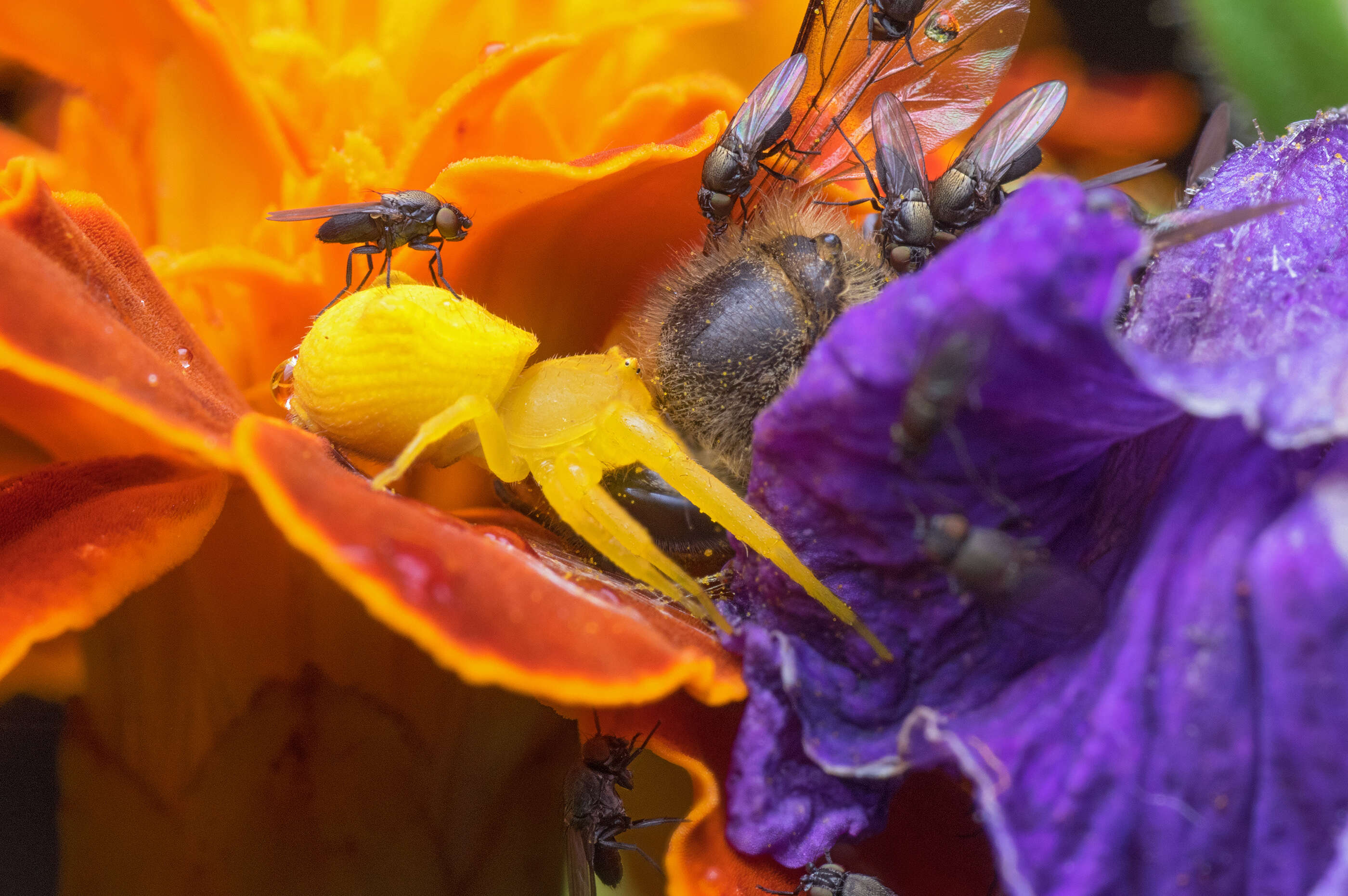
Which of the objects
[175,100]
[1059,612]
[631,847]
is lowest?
[631,847]

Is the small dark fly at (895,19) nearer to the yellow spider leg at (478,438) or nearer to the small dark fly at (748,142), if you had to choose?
the small dark fly at (748,142)

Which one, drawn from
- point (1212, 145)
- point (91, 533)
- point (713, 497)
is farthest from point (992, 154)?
point (91, 533)

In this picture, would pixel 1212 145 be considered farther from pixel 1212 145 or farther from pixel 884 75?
pixel 884 75

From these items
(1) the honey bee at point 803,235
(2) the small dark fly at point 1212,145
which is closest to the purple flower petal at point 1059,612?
(1) the honey bee at point 803,235

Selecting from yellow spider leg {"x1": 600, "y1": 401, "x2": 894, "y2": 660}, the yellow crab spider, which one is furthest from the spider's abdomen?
yellow spider leg {"x1": 600, "y1": 401, "x2": 894, "y2": 660}

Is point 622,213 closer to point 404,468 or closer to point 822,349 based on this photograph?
point 404,468

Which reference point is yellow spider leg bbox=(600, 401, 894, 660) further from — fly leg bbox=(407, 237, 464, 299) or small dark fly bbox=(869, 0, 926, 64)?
small dark fly bbox=(869, 0, 926, 64)
